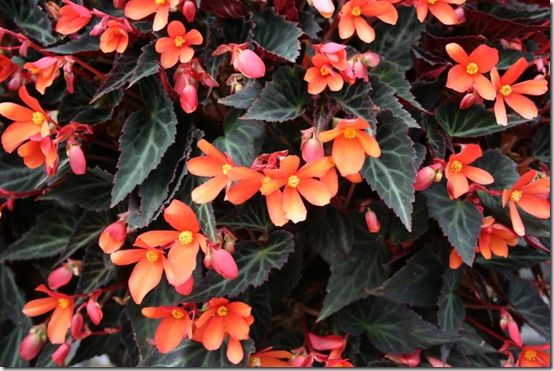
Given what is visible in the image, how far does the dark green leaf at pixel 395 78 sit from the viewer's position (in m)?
0.88

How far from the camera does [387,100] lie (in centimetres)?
84

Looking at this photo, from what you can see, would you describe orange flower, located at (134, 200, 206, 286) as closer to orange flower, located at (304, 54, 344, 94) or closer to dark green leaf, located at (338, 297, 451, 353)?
orange flower, located at (304, 54, 344, 94)

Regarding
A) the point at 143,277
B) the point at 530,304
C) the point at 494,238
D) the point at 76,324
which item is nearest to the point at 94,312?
the point at 76,324

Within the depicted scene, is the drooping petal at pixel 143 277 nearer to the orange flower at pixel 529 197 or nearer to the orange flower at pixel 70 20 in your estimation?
the orange flower at pixel 70 20

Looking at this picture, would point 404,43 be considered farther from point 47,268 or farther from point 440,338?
point 47,268

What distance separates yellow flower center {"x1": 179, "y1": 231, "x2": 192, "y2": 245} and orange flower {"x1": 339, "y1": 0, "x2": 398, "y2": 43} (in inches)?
13.3

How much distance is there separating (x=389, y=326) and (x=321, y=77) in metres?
0.44

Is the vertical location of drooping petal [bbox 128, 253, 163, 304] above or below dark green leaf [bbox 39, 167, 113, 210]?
above

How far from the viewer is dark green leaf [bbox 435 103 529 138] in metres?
0.93

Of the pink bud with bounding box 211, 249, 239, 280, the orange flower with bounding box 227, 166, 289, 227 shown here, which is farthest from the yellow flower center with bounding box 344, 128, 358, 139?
the pink bud with bounding box 211, 249, 239, 280

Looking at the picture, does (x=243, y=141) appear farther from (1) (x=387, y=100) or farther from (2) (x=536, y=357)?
(2) (x=536, y=357)

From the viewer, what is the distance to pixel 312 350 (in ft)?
3.05

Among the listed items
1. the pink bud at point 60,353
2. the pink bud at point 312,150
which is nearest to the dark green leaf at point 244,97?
the pink bud at point 312,150

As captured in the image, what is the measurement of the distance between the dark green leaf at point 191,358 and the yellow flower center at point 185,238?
0.79 feet
